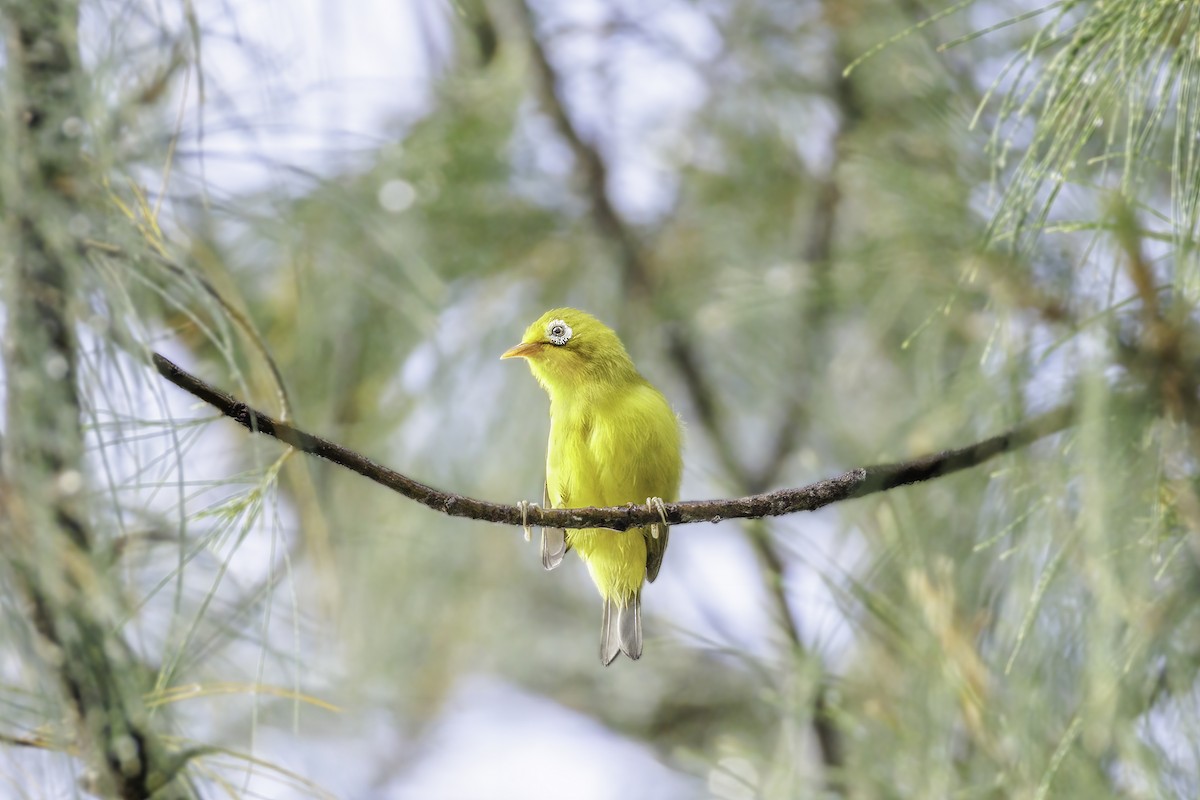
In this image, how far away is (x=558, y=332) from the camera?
2.03 meters

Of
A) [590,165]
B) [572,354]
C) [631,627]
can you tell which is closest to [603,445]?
[572,354]

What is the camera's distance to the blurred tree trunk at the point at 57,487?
55.5 inches

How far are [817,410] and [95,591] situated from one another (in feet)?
7.57

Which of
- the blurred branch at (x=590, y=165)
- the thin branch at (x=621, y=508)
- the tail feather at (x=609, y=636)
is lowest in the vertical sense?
the thin branch at (x=621, y=508)

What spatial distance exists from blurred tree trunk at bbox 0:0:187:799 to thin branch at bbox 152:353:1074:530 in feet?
0.98

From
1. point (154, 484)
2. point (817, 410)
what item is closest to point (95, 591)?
point (154, 484)

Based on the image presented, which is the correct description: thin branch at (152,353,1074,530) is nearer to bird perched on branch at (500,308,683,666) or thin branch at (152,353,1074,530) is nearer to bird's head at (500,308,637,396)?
bird perched on branch at (500,308,683,666)

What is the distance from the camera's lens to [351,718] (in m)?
3.09

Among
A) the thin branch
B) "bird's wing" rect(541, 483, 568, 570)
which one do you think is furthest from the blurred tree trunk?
"bird's wing" rect(541, 483, 568, 570)

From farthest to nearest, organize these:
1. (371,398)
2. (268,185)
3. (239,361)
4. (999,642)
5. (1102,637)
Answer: (371,398) < (268,185) < (239,361) < (999,642) < (1102,637)

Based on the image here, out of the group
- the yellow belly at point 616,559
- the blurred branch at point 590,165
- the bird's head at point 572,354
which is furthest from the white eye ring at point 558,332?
the blurred branch at point 590,165

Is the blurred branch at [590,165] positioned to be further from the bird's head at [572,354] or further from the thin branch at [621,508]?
the thin branch at [621,508]

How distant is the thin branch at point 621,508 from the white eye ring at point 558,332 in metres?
0.57

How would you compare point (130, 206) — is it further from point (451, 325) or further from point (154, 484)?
point (451, 325)
